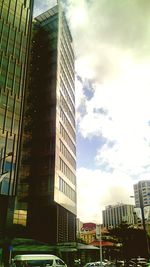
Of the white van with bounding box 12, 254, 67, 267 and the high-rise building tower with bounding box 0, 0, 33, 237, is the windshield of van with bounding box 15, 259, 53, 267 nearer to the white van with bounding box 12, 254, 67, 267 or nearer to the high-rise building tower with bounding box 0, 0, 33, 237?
the white van with bounding box 12, 254, 67, 267

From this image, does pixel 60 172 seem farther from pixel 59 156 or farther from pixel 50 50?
pixel 50 50

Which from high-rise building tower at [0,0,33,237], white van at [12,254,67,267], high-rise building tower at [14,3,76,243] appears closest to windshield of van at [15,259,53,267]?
white van at [12,254,67,267]

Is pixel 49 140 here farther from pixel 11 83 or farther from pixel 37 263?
pixel 37 263

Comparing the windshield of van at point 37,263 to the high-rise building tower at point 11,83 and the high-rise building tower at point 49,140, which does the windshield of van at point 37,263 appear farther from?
the high-rise building tower at point 49,140

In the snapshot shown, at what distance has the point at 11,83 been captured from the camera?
46594 millimetres

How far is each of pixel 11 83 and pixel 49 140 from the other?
12.2 m

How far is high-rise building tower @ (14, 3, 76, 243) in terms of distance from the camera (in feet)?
149

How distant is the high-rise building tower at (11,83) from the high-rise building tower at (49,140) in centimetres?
677

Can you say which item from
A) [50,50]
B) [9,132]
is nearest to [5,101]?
[9,132]

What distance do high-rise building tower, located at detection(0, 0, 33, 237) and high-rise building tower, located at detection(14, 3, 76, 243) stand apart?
6766 mm

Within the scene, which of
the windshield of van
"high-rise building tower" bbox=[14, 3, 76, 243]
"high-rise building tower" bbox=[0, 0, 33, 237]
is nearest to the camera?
the windshield of van

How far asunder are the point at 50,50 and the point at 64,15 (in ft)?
42.8

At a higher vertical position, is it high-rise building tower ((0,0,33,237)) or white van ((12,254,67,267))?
high-rise building tower ((0,0,33,237))

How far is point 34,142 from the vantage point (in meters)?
51.7
